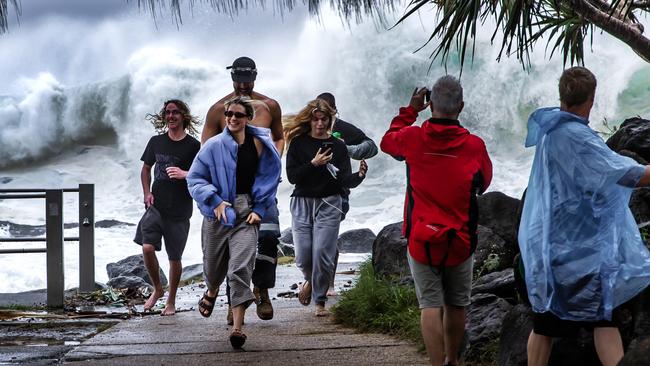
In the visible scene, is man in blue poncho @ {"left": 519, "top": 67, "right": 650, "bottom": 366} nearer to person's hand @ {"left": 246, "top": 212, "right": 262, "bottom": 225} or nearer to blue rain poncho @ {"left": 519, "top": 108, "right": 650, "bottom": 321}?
blue rain poncho @ {"left": 519, "top": 108, "right": 650, "bottom": 321}

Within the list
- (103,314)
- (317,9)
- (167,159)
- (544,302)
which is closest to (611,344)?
(544,302)

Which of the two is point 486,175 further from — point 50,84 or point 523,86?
point 50,84

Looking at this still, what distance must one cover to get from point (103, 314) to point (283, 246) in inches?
339

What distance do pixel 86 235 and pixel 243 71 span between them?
3994 mm

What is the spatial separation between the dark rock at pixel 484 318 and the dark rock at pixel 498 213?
7.48 feet

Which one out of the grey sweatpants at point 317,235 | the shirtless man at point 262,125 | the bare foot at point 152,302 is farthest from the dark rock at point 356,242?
the shirtless man at point 262,125

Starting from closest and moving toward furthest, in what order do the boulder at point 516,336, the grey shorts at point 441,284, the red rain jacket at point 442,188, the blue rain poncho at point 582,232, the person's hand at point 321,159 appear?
1. the blue rain poncho at point 582,232
2. the boulder at point 516,336
3. the red rain jacket at point 442,188
4. the grey shorts at point 441,284
5. the person's hand at point 321,159

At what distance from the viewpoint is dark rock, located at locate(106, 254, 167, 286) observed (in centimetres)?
1555

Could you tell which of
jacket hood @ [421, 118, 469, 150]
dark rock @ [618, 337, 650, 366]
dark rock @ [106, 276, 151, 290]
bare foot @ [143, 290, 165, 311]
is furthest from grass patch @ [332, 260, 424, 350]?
dark rock @ [106, 276, 151, 290]

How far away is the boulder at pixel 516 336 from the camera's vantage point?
5.24 m

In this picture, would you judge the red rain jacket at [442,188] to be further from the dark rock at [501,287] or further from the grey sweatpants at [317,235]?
the grey sweatpants at [317,235]

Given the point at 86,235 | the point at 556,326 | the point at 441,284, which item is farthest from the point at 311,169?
the point at 556,326

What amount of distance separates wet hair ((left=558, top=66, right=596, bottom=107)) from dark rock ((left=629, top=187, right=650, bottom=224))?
279 centimetres

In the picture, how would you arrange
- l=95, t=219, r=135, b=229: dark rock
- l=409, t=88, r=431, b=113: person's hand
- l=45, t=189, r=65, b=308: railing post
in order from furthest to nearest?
l=95, t=219, r=135, b=229: dark rock → l=45, t=189, r=65, b=308: railing post → l=409, t=88, r=431, b=113: person's hand
